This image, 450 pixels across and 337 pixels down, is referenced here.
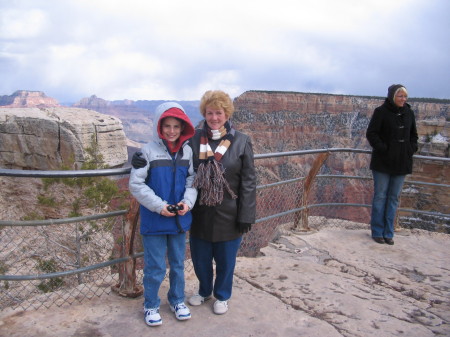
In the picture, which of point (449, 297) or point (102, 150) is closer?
point (449, 297)

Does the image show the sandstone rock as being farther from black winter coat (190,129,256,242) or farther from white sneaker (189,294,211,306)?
black winter coat (190,129,256,242)

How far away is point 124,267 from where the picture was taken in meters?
3.48

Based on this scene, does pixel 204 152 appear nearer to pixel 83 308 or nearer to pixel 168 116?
pixel 168 116

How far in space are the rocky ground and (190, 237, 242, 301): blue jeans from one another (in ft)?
0.62

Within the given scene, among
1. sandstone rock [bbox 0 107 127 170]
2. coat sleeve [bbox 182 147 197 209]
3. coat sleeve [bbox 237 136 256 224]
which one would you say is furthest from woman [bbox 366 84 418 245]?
sandstone rock [bbox 0 107 127 170]

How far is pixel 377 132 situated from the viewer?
4.82 m

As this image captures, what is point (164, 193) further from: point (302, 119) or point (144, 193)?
point (302, 119)

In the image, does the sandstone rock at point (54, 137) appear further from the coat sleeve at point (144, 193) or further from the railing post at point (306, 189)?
the coat sleeve at point (144, 193)

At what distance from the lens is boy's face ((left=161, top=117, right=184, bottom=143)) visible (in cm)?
279

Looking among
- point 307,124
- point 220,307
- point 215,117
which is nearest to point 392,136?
point 215,117

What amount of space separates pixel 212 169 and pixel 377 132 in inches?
109

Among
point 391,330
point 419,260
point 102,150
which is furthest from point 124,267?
point 102,150

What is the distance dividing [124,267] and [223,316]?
3.19ft

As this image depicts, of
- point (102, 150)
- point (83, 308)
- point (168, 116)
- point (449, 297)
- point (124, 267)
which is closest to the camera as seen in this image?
point (168, 116)
